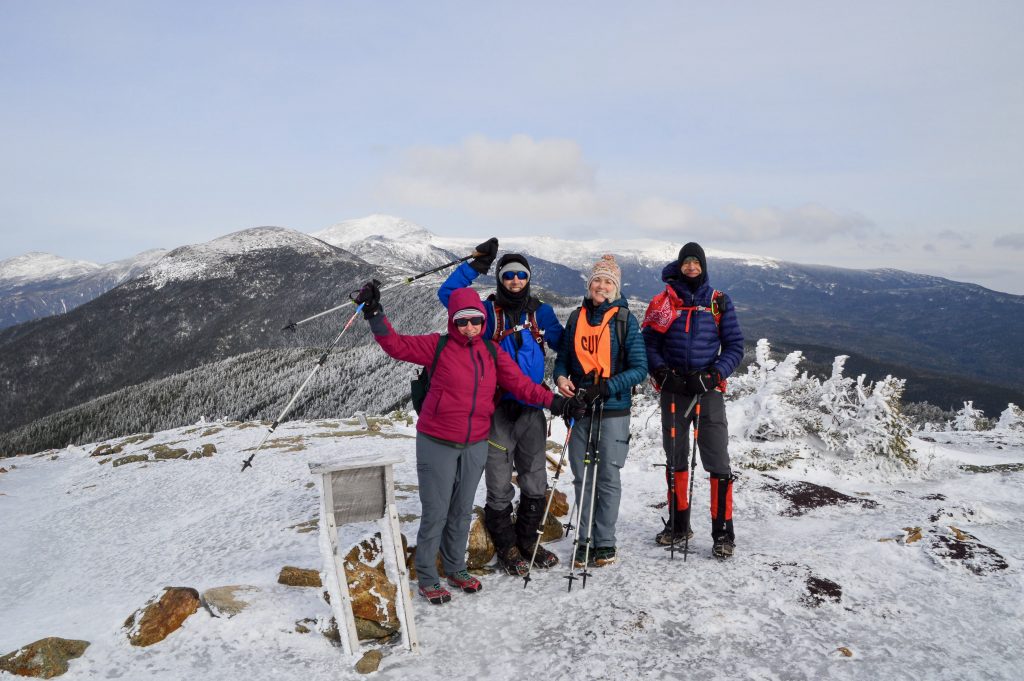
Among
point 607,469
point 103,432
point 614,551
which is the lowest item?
point 103,432

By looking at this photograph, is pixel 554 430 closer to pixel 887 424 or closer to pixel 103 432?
pixel 887 424

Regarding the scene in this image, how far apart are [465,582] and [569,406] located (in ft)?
8.11

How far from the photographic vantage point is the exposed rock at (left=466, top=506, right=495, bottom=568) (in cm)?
688

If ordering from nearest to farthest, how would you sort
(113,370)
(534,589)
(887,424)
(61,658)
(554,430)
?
(61,658) → (534,589) → (887,424) → (554,430) → (113,370)

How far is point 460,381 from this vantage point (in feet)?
18.7

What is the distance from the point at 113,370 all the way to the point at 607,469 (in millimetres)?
216555

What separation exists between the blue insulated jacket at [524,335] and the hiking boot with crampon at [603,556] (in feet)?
7.76

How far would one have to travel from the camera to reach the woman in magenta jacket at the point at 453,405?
5.66m

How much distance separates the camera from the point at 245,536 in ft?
27.9

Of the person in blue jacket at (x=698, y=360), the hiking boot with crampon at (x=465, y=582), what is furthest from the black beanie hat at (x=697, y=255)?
the hiking boot with crampon at (x=465, y=582)

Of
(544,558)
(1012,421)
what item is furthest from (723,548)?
(1012,421)

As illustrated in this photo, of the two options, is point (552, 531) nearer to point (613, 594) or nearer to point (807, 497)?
point (613, 594)

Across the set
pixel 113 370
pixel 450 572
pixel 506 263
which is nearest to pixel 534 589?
pixel 450 572

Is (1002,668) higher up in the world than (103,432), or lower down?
higher up
